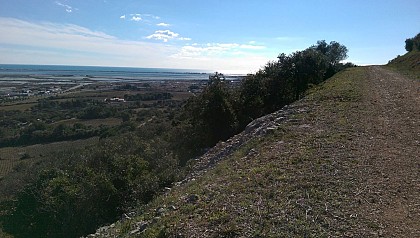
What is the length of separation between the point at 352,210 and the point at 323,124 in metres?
7.09

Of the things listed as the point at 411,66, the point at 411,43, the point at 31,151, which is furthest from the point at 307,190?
the point at 411,43

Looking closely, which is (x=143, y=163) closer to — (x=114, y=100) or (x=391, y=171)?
(x=391, y=171)

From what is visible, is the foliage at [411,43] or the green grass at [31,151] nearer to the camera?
the green grass at [31,151]

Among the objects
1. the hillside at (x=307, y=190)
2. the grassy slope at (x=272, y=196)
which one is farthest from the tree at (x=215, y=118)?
the grassy slope at (x=272, y=196)

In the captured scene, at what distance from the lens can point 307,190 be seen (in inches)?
286

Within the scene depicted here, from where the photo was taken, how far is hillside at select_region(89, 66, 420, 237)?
598 centimetres

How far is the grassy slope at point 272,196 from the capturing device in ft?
19.8

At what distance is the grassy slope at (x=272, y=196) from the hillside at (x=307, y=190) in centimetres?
2

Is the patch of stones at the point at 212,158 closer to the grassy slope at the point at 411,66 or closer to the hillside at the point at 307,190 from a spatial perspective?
the hillside at the point at 307,190

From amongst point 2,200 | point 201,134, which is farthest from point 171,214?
point 2,200

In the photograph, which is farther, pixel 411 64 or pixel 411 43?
pixel 411 43

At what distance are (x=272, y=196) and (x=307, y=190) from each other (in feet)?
2.51

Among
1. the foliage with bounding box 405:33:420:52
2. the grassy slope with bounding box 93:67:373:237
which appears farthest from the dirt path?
the foliage with bounding box 405:33:420:52

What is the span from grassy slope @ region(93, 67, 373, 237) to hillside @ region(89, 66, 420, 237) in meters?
0.02
